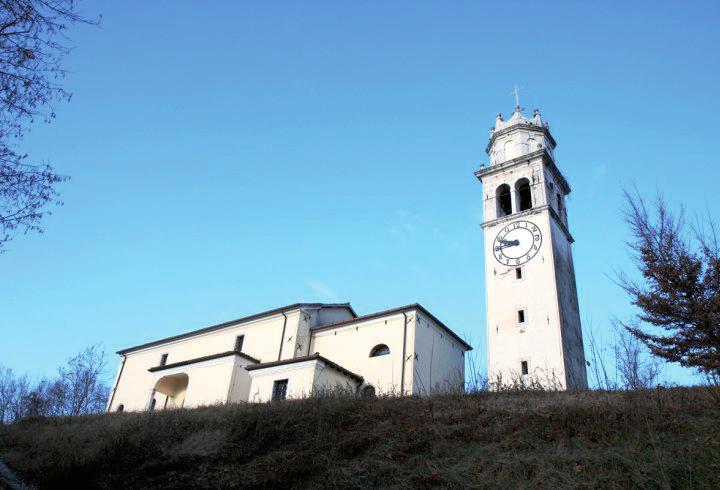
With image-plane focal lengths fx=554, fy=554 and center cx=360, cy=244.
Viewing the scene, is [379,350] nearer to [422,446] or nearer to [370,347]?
[370,347]

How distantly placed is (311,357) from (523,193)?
15066 mm

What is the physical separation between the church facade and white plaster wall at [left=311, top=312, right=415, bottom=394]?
0.13 ft

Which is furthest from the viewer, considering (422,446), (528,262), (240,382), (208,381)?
(208,381)


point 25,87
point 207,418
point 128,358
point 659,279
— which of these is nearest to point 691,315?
point 659,279

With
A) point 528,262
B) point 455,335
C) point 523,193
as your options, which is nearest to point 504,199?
point 523,193

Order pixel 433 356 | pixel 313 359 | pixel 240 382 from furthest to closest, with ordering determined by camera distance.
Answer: pixel 240 382
pixel 433 356
pixel 313 359

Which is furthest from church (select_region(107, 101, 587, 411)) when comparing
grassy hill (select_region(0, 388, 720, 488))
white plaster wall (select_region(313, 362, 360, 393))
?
grassy hill (select_region(0, 388, 720, 488))

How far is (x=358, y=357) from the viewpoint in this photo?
28.0m

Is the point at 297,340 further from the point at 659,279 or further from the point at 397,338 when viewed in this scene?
the point at 659,279

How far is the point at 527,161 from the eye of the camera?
30562 mm

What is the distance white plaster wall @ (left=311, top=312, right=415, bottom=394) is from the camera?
26234 millimetres

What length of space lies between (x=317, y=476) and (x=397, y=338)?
56.6 feet

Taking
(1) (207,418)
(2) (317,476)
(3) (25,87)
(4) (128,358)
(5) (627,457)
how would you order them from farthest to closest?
(4) (128,358), (1) (207,418), (2) (317,476), (3) (25,87), (5) (627,457)

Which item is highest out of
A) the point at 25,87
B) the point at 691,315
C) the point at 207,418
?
the point at 691,315
